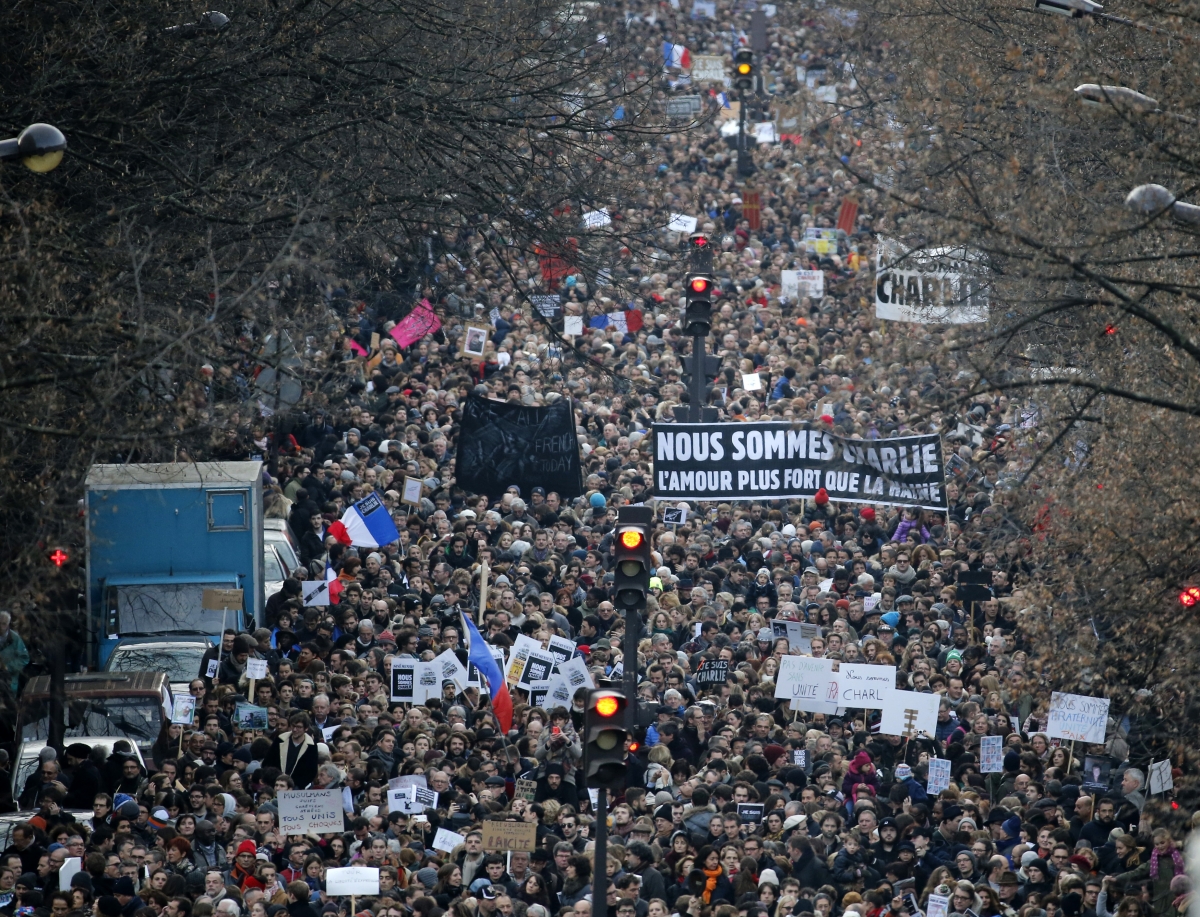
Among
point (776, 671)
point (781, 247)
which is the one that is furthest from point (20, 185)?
point (781, 247)

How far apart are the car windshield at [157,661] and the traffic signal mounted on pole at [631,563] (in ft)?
20.2

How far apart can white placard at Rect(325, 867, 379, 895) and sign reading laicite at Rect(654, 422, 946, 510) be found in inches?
376

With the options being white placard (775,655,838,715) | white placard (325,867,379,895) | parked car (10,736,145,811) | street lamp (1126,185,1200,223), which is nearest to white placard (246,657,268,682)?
parked car (10,736,145,811)

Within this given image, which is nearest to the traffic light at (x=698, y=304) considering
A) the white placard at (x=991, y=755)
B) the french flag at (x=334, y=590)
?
the french flag at (x=334, y=590)

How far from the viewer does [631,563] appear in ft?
48.0

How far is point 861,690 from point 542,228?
558 centimetres

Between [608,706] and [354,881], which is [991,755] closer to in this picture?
[608,706]

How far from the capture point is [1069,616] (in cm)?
1611

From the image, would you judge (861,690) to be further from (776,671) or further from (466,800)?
(466,800)

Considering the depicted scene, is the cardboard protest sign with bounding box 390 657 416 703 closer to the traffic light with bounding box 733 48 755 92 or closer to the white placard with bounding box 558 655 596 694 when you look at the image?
the white placard with bounding box 558 655 596 694

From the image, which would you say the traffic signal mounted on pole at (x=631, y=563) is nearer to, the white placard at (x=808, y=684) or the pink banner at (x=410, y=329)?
the white placard at (x=808, y=684)

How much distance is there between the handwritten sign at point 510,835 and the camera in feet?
47.6

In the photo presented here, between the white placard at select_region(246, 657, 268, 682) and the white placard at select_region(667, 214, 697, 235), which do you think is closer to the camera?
the white placard at select_region(246, 657, 268, 682)

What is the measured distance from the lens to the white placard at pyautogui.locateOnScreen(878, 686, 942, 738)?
17297 millimetres
